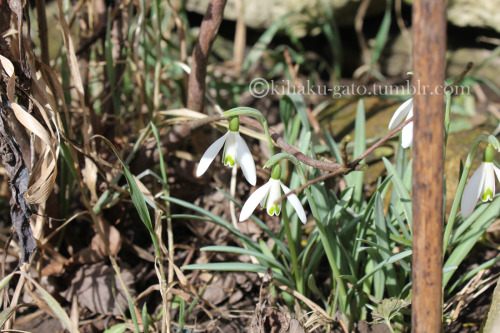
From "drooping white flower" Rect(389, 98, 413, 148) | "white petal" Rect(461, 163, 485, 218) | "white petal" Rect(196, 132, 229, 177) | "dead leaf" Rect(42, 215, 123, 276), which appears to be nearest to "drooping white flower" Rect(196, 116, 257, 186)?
"white petal" Rect(196, 132, 229, 177)

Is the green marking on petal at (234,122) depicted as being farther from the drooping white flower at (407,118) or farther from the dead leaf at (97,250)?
the dead leaf at (97,250)

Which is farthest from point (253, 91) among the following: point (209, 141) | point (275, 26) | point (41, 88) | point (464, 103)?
point (41, 88)

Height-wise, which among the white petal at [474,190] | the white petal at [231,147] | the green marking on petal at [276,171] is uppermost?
the white petal at [231,147]

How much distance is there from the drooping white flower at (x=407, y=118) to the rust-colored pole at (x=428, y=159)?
0.26 m

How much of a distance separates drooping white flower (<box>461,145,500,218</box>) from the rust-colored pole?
0.22m

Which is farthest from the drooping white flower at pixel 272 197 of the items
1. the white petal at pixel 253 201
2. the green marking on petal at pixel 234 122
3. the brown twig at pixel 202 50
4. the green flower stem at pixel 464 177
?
the brown twig at pixel 202 50

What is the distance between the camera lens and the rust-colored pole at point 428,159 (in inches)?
29.9

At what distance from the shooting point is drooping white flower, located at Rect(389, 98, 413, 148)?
42.7 inches

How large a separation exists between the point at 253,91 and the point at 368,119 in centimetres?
A: 59

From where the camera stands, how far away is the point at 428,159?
0.81 metres

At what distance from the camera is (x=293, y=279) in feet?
4.79

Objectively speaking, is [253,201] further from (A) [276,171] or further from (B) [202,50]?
(B) [202,50]

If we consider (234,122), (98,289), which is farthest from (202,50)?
(98,289)

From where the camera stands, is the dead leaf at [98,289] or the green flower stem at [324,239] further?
the dead leaf at [98,289]
